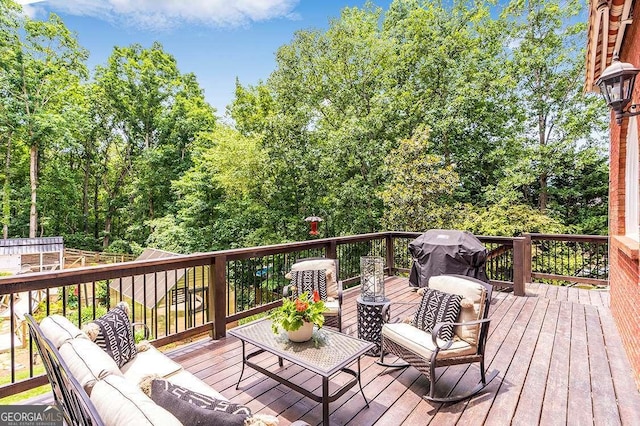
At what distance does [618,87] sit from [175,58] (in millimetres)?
20206

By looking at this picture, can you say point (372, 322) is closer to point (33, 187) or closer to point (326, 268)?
point (326, 268)

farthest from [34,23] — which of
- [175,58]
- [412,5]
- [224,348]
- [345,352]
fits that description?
[345,352]

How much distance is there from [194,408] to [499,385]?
2.61 m

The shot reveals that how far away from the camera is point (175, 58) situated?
18.0m

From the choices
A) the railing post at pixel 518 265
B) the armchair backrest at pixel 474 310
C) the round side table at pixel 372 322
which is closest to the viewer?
the armchair backrest at pixel 474 310

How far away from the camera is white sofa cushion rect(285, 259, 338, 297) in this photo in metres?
3.94

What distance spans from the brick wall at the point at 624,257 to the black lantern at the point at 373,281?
2.12 metres

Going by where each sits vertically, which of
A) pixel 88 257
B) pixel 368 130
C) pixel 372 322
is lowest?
pixel 88 257

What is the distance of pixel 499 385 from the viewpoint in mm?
2701

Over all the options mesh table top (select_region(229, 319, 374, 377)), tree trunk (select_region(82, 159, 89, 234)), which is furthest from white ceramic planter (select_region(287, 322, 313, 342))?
tree trunk (select_region(82, 159, 89, 234))

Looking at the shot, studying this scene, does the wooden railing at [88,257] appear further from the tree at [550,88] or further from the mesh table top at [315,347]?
the tree at [550,88]

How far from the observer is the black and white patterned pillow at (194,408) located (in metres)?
1.09

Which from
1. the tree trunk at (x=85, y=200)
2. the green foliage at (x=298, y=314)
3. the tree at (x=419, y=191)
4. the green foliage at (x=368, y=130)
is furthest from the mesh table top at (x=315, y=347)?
the tree trunk at (x=85, y=200)

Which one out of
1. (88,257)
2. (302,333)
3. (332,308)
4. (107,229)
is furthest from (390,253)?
(107,229)
